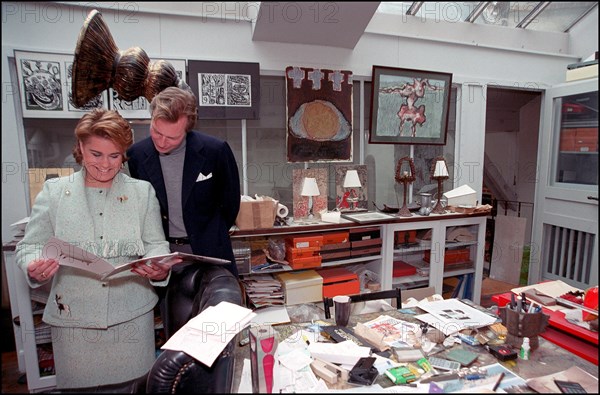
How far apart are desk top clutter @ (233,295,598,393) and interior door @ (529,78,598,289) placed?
1.27 ft

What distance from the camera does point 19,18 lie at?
2.35 metres

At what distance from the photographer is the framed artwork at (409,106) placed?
326cm

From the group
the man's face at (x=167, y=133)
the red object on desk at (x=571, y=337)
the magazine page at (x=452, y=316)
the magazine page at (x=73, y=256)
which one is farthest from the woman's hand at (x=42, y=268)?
the red object on desk at (x=571, y=337)

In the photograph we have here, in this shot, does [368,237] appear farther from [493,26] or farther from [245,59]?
[493,26]

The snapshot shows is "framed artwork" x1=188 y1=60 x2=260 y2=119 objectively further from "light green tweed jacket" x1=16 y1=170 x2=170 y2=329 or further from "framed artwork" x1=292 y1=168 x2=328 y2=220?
"light green tweed jacket" x1=16 y1=170 x2=170 y2=329

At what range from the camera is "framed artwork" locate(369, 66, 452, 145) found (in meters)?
3.26

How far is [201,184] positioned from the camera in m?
1.77

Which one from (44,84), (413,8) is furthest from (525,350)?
(44,84)

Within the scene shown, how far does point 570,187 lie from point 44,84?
313cm

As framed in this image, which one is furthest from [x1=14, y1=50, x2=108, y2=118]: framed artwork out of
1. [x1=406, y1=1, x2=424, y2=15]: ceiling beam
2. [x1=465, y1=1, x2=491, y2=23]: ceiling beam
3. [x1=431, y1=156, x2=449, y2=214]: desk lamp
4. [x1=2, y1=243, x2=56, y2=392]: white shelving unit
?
[x1=465, y1=1, x2=491, y2=23]: ceiling beam

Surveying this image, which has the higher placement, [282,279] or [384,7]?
[384,7]

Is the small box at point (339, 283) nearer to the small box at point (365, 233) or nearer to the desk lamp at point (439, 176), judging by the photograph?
the small box at point (365, 233)

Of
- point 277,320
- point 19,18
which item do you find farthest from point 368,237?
point 19,18

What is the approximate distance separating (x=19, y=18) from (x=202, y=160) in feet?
5.95
